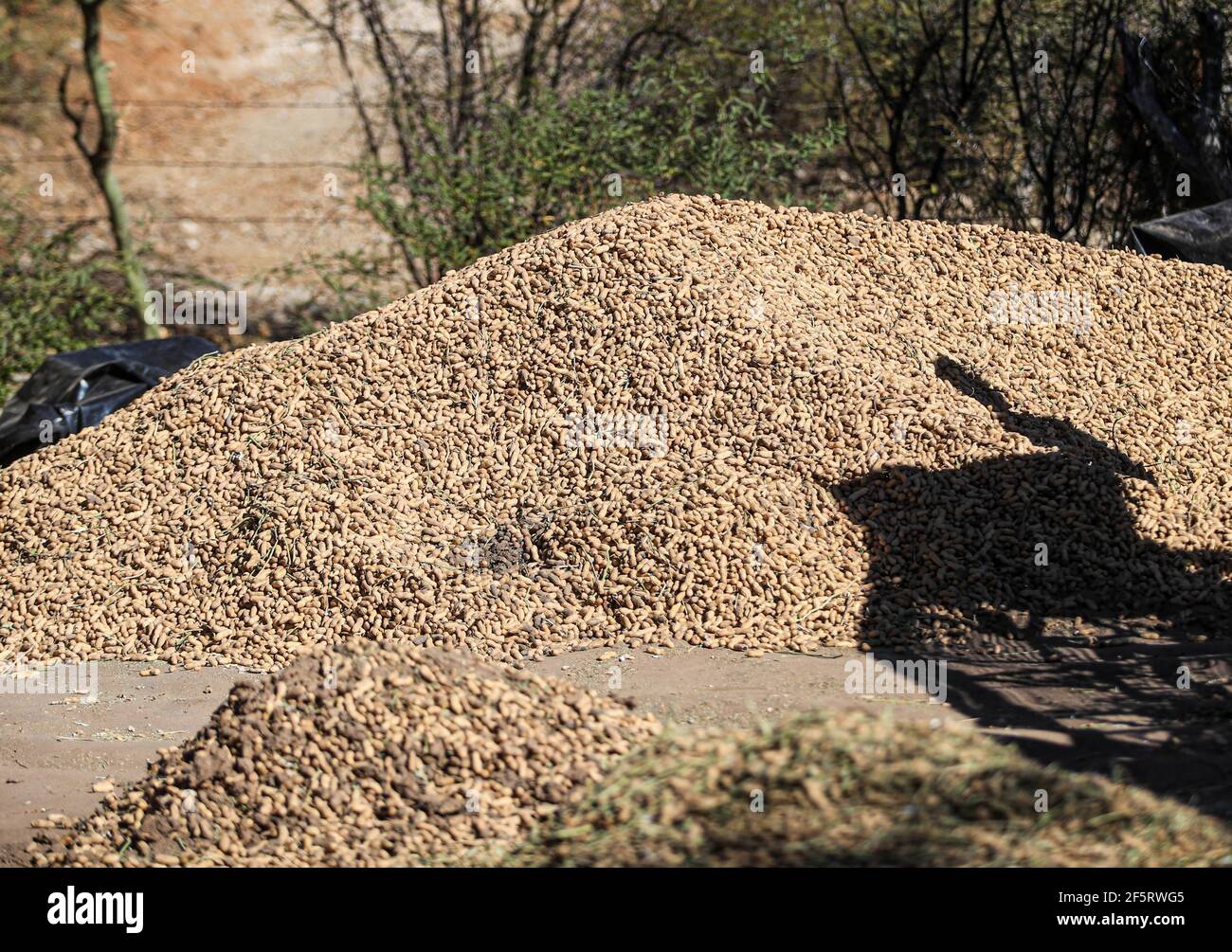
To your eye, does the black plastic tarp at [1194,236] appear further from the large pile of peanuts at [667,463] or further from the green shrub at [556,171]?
the green shrub at [556,171]

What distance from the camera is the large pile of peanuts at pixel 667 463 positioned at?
4.40 metres

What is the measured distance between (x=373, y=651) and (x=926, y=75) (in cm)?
630

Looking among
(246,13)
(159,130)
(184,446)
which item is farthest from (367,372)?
(246,13)

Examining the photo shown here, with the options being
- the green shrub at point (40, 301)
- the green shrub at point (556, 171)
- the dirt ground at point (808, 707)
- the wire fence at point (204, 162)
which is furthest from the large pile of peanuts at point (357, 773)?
the wire fence at point (204, 162)

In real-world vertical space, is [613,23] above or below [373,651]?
above

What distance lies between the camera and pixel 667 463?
4758 millimetres

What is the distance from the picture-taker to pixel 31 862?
3.31 metres

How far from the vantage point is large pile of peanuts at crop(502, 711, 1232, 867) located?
8.80ft

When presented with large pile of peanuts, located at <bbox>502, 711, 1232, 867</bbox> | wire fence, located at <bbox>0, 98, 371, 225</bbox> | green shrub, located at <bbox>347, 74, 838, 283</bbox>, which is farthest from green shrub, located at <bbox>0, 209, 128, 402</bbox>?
large pile of peanuts, located at <bbox>502, 711, 1232, 867</bbox>

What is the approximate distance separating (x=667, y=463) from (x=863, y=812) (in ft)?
7.17

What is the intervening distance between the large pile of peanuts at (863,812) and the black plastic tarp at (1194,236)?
159 inches

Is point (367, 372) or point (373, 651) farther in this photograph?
point (367, 372)

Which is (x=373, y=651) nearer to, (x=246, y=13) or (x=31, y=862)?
(x=31, y=862)

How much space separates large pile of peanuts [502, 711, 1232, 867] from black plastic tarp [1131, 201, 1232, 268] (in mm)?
4031
